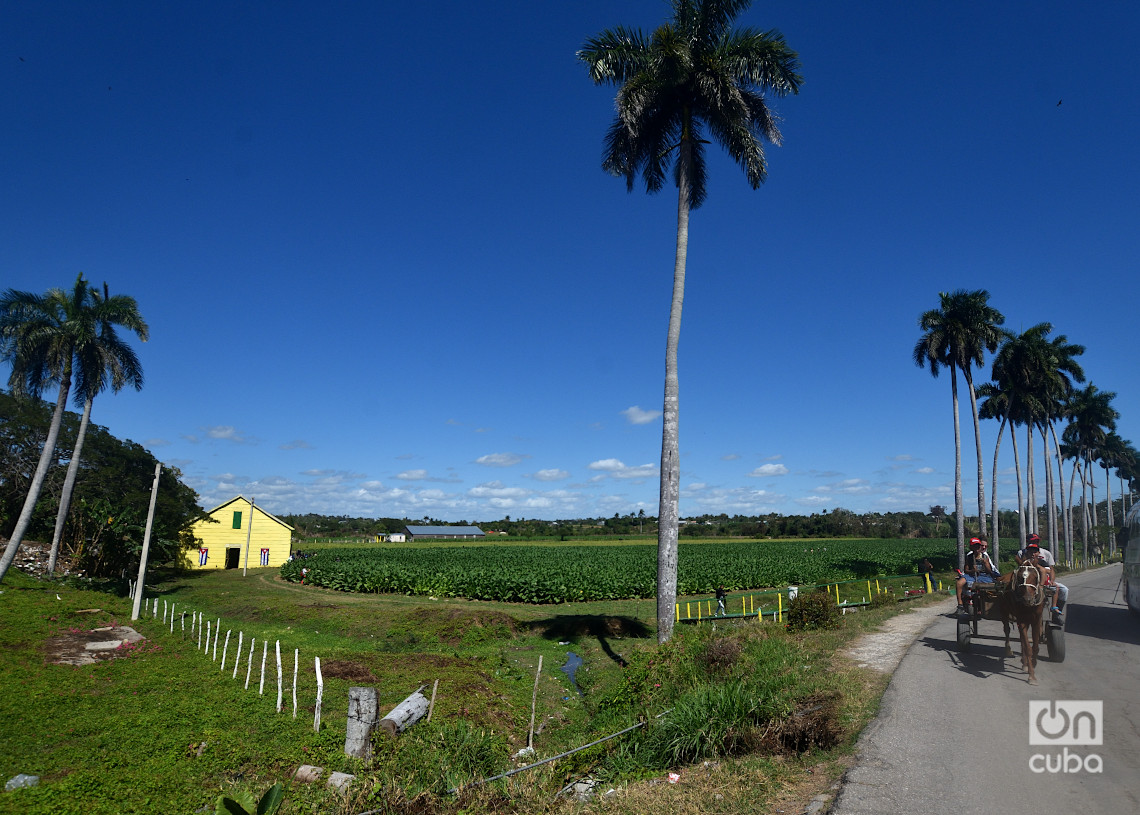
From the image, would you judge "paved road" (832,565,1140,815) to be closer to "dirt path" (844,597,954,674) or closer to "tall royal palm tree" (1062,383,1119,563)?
"dirt path" (844,597,954,674)

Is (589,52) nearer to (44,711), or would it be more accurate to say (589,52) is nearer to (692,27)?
(692,27)

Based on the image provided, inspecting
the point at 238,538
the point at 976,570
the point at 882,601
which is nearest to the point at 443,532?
the point at 238,538

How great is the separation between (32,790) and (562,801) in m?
6.23

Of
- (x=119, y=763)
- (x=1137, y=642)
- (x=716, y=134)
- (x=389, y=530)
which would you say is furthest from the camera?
(x=389, y=530)

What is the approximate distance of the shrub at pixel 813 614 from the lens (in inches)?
643

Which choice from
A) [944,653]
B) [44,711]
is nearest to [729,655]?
[944,653]

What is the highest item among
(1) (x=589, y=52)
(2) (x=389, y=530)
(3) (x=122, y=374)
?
(1) (x=589, y=52)

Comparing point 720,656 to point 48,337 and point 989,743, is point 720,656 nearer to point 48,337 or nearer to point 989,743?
point 989,743

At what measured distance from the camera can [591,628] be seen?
77.8 feet

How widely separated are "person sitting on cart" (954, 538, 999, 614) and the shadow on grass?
1175 centimetres

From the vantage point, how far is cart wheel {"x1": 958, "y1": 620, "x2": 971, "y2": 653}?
38.2 feet

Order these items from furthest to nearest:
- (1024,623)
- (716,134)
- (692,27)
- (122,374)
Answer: (122,374) → (716,134) → (692,27) → (1024,623)

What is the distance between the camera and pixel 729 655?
11.6 m

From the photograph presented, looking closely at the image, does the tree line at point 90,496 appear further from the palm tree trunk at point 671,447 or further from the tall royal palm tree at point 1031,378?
the tall royal palm tree at point 1031,378
